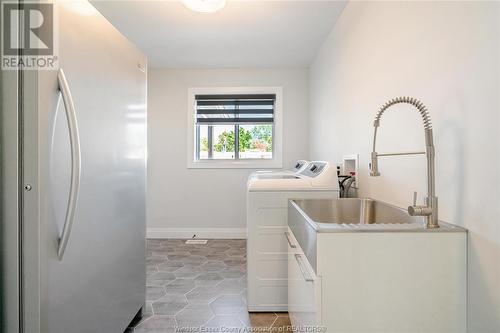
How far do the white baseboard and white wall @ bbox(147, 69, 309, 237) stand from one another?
14 mm

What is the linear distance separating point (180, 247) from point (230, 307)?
5.33 feet

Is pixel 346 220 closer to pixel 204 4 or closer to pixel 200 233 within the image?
pixel 204 4

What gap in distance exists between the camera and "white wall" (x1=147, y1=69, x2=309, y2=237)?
3.86 metres

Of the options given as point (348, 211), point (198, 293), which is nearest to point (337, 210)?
point (348, 211)

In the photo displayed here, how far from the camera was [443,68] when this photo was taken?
1.15 m

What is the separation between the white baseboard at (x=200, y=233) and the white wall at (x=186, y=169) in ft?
0.05

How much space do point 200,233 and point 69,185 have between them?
2.86 metres

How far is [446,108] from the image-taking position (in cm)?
114

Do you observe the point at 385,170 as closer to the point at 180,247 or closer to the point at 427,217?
the point at 427,217

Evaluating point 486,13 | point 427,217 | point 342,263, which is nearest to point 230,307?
point 342,263

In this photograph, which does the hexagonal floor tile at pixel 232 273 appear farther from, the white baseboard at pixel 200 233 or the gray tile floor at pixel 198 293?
the white baseboard at pixel 200 233

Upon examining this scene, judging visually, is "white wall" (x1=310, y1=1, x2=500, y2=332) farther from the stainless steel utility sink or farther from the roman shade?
the roman shade

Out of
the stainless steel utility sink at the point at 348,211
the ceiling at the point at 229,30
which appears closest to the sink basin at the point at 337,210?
the stainless steel utility sink at the point at 348,211

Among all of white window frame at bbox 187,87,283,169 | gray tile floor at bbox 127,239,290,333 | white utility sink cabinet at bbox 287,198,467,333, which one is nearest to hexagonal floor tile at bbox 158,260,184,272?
gray tile floor at bbox 127,239,290,333
